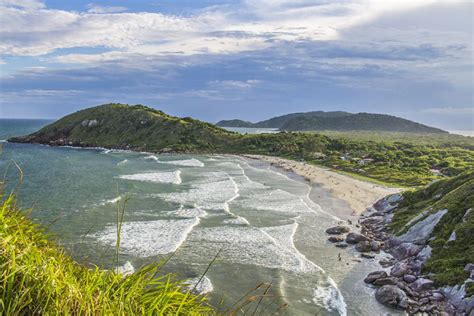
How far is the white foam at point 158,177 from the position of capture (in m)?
57.4

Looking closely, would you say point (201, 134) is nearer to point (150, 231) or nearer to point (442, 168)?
point (442, 168)

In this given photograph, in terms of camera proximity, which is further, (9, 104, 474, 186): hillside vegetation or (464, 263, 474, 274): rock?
(9, 104, 474, 186): hillside vegetation

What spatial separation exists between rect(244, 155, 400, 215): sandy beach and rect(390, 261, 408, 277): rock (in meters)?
16.0

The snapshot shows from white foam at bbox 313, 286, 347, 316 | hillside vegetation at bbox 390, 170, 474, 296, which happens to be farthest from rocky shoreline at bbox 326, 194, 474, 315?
white foam at bbox 313, 286, 347, 316

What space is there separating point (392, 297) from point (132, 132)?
4900 inches

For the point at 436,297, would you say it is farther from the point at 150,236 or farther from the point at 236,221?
the point at 150,236

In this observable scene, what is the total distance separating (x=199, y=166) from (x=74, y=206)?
40666 millimetres

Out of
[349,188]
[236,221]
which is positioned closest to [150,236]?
[236,221]

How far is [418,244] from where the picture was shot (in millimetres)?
25219

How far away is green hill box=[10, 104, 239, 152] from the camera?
397 feet

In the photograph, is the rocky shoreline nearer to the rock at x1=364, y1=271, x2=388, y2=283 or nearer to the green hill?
the rock at x1=364, y1=271, x2=388, y2=283

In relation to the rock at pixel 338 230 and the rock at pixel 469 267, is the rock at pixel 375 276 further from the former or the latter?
the rock at pixel 338 230

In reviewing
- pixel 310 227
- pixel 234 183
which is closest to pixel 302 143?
pixel 234 183

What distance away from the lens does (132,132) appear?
441 ft
